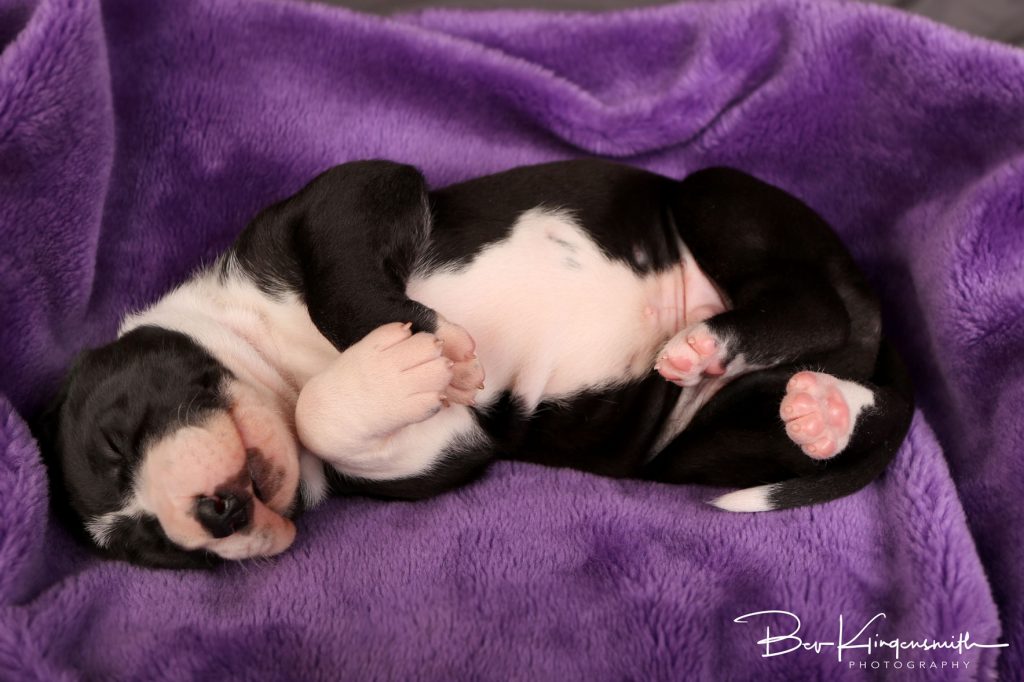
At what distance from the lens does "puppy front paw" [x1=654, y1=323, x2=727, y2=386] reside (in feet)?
6.22

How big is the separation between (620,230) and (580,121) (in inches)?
23.3

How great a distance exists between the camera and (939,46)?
88.0 inches

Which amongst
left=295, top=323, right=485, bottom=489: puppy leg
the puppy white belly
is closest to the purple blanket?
left=295, top=323, right=485, bottom=489: puppy leg

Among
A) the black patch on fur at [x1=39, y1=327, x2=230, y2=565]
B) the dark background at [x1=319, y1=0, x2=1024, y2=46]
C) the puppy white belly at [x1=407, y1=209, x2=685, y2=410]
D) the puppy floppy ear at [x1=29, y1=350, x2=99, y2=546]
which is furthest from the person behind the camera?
the dark background at [x1=319, y1=0, x2=1024, y2=46]

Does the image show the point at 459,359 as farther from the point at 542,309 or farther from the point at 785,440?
the point at 785,440

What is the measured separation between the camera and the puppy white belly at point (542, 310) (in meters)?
2.05

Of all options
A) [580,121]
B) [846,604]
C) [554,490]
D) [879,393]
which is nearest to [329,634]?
[554,490]

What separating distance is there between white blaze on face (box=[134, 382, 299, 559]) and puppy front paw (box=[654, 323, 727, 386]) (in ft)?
2.79

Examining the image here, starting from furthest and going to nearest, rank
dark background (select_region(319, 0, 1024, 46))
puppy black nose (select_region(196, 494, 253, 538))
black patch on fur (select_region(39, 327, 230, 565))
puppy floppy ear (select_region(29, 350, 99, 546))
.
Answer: dark background (select_region(319, 0, 1024, 46))
puppy floppy ear (select_region(29, 350, 99, 546))
black patch on fur (select_region(39, 327, 230, 565))
puppy black nose (select_region(196, 494, 253, 538))

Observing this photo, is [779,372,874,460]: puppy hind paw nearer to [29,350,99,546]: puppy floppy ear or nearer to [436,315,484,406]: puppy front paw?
[436,315,484,406]: puppy front paw

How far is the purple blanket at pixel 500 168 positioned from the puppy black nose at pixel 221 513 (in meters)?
0.20

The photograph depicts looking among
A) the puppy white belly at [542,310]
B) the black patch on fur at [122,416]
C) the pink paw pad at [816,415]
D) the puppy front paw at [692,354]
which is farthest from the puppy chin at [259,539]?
the pink paw pad at [816,415]

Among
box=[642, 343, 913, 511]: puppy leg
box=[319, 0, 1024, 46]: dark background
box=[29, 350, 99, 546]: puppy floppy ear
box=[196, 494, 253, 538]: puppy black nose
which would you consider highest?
box=[319, 0, 1024, 46]: dark background

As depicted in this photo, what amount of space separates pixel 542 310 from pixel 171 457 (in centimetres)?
90
